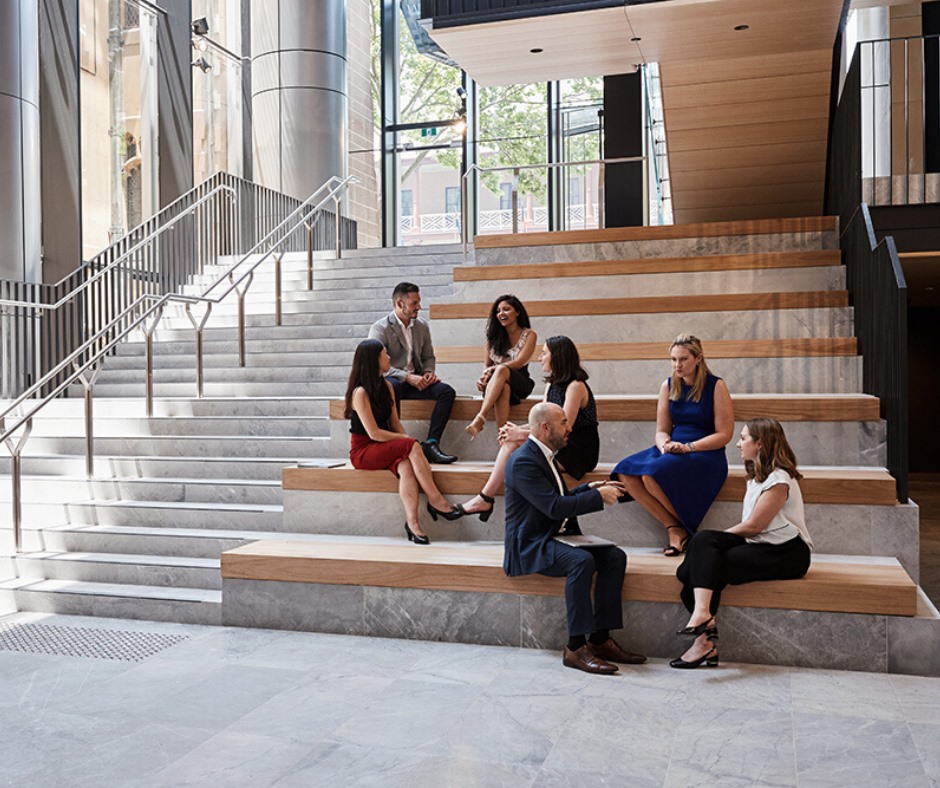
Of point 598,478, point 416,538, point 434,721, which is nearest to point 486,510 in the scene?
point 416,538

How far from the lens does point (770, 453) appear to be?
14.8 ft

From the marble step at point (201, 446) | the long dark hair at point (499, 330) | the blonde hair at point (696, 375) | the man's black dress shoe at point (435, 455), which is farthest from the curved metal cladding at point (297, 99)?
the blonde hair at point (696, 375)

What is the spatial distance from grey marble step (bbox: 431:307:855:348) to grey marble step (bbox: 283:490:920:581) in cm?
198

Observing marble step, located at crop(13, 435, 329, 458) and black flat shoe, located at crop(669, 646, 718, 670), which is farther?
marble step, located at crop(13, 435, 329, 458)

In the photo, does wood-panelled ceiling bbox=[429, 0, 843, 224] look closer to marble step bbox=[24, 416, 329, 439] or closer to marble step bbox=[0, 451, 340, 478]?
marble step bbox=[24, 416, 329, 439]

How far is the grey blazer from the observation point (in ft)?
21.3

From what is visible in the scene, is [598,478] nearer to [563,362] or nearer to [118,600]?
[563,362]

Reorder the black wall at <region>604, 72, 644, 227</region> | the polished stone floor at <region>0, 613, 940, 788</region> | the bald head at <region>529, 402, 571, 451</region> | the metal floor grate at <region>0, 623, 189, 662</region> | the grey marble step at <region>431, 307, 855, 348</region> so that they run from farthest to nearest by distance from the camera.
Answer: the black wall at <region>604, 72, 644, 227</region>, the grey marble step at <region>431, 307, 855, 348</region>, the metal floor grate at <region>0, 623, 189, 662</region>, the bald head at <region>529, 402, 571, 451</region>, the polished stone floor at <region>0, 613, 940, 788</region>

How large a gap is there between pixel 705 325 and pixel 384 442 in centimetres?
300

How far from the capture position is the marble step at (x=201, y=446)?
7043 mm

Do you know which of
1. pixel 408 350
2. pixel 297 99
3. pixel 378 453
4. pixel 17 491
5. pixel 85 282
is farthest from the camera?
pixel 297 99

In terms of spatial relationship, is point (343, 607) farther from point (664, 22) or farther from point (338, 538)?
point (664, 22)

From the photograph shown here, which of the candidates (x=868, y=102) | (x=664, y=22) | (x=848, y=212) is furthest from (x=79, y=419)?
(x=868, y=102)

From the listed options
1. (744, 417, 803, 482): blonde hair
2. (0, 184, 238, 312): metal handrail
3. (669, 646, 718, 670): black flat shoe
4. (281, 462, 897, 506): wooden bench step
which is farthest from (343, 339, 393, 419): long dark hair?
(0, 184, 238, 312): metal handrail
